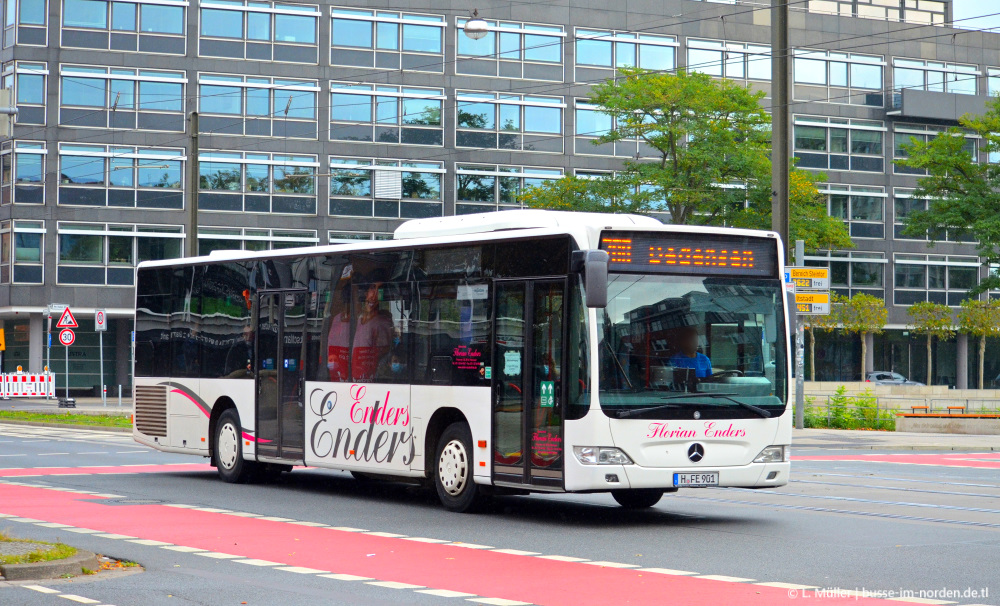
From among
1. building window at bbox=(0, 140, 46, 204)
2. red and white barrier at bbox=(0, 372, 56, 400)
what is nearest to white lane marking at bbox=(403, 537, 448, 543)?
red and white barrier at bbox=(0, 372, 56, 400)

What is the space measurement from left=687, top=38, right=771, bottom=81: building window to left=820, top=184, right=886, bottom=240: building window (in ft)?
22.7

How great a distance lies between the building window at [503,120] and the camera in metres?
58.4

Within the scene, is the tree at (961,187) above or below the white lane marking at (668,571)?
above

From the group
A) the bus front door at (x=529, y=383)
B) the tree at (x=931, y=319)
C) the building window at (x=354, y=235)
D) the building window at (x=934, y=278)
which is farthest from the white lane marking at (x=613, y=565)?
the building window at (x=934, y=278)

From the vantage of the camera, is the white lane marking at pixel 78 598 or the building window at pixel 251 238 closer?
the white lane marking at pixel 78 598

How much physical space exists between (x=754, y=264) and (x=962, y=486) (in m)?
6.45

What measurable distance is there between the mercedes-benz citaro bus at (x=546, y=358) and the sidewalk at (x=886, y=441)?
13890 millimetres

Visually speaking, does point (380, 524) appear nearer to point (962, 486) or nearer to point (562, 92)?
point (962, 486)

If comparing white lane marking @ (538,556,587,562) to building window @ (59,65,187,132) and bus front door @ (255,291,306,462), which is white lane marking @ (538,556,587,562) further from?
building window @ (59,65,187,132)

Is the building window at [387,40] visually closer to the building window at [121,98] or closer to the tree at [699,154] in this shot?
the building window at [121,98]

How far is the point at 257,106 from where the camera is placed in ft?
184

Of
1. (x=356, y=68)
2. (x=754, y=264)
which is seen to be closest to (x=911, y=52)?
(x=356, y=68)

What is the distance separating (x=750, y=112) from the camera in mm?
47188

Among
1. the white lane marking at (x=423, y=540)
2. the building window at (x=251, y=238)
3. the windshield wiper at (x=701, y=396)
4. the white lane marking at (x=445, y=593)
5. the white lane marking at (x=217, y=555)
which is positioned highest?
the building window at (x=251, y=238)
